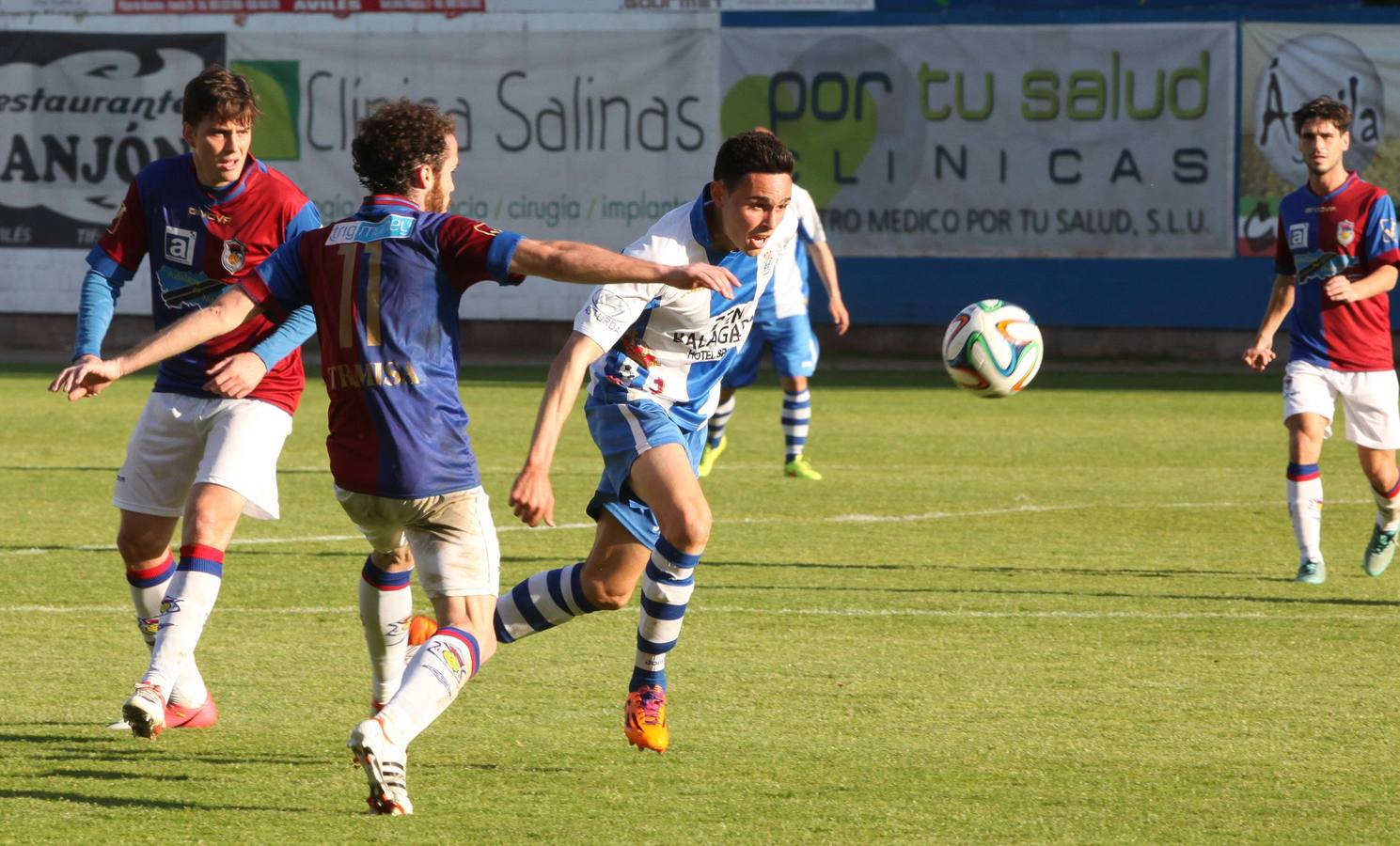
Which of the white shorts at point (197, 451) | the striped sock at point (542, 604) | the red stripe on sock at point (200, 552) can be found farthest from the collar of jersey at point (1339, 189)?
the red stripe on sock at point (200, 552)

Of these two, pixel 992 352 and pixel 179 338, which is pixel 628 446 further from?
pixel 992 352

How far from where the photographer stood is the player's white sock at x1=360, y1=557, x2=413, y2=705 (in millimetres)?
5676

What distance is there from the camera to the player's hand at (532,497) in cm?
489

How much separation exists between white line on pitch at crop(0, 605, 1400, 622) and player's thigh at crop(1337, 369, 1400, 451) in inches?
49.4

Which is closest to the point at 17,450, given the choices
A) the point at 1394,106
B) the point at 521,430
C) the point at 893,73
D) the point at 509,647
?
the point at 521,430

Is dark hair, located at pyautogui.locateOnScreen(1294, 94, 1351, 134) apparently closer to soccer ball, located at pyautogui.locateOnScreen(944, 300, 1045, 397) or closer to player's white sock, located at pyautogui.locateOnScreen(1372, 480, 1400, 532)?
player's white sock, located at pyautogui.locateOnScreen(1372, 480, 1400, 532)

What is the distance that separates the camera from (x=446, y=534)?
5184 mm

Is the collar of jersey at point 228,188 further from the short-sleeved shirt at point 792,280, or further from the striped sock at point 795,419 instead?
the striped sock at point 795,419

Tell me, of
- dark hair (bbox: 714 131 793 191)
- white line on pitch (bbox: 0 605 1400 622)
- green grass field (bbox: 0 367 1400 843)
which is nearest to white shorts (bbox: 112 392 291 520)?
green grass field (bbox: 0 367 1400 843)

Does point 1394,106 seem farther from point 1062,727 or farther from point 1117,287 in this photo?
point 1062,727

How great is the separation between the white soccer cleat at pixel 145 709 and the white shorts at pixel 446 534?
0.81 meters

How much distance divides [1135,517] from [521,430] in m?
6.16

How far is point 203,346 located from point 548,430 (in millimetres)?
1670

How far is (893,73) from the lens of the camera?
23.9m
